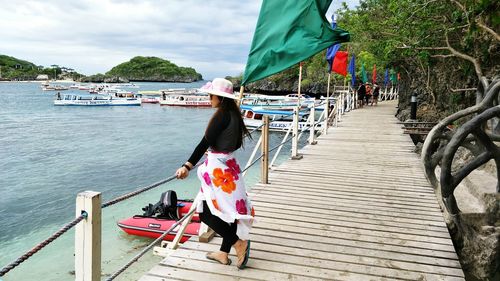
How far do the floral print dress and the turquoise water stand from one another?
20.9ft

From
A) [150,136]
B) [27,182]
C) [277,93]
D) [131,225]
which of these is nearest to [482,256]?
[131,225]

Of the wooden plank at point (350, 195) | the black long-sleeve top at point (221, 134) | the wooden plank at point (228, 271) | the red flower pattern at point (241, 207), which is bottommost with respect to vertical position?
the wooden plank at point (228, 271)

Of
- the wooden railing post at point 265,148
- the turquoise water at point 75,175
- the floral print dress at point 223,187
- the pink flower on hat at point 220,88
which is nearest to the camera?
the pink flower on hat at point 220,88

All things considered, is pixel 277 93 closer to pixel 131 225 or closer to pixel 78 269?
pixel 131 225

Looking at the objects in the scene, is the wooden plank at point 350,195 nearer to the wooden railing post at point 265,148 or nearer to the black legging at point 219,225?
the wooden railing post at point 265,148

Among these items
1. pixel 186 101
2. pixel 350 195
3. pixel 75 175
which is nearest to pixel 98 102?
pixel 186 101

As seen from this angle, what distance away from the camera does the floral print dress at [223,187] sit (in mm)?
3438

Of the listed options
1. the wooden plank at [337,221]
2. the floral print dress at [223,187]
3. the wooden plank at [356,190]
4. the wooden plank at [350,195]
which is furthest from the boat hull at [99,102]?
the floral print dress at [223,187]

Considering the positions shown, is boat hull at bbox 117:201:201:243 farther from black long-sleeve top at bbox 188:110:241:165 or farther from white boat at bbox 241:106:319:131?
white boat at bbox 241:106:319:131

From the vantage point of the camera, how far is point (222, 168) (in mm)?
3436

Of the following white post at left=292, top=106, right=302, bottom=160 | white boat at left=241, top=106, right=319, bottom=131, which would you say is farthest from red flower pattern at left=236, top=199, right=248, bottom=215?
white boat at left=241, top=106, right=319, bottom=131

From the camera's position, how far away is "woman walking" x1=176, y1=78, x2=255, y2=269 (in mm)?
3379

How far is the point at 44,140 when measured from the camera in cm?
2903

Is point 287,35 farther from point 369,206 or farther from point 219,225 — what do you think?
point 369,206
